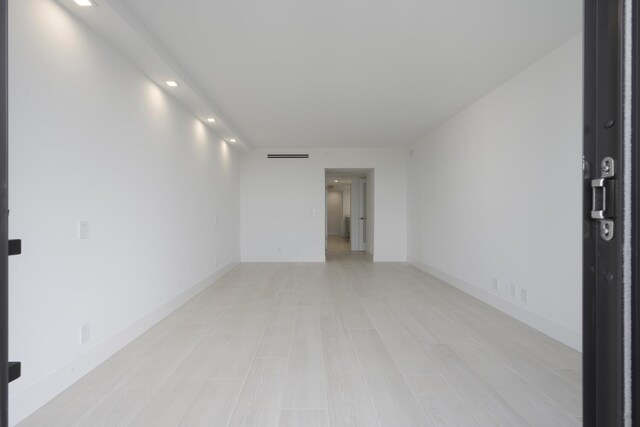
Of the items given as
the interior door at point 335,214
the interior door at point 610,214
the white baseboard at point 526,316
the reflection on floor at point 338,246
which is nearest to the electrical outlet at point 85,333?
the interior door at point 610,214

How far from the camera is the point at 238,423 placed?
5.74 feet

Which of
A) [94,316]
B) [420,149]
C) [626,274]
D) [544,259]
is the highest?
[420,149]

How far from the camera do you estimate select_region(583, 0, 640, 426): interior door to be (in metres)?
0.55

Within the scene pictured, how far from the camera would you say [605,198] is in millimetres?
595

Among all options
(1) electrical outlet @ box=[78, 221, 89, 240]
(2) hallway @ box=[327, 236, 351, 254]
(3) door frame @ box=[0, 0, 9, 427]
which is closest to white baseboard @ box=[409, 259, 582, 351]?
(3) door frame @ box=[0, 0, 9, 427]

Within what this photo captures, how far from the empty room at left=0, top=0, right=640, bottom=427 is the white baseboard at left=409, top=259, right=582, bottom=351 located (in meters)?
0.03

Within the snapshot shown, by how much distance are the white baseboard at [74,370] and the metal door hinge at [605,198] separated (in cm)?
253

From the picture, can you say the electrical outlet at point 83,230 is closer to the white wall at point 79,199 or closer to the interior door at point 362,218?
the white wall at point 79,199

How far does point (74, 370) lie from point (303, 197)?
565 cm

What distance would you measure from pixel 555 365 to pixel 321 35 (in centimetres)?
307

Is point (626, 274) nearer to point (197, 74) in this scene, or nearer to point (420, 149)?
point (197, 74)

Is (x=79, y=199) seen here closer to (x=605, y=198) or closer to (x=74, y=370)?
(x=74, y=370)

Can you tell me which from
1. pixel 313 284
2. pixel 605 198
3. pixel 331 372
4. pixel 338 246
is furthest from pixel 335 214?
pixel 605 198

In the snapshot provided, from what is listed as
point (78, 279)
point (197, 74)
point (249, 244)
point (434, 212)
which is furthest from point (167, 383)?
point (249, 244)
